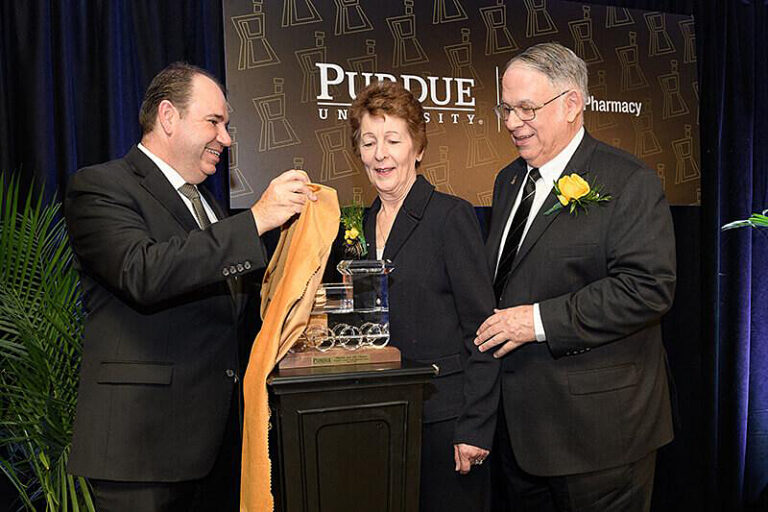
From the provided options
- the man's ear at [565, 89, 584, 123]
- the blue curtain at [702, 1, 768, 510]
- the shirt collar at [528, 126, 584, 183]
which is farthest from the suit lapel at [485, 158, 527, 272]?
the blue curtain at [702, 1, 768, 510]

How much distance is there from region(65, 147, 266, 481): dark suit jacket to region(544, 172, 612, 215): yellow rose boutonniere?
2.75 feet

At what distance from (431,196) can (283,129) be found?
142 cm

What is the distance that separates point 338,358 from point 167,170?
0.83m

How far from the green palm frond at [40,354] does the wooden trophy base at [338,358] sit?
4.10 ft

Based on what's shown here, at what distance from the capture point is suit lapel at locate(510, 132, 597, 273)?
2125 mm

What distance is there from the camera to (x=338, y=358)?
1.77m

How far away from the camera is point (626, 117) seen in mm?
4195

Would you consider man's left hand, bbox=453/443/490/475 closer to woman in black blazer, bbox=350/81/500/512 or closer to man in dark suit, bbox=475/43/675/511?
woman in black blazer, bbox=350/81/500/512

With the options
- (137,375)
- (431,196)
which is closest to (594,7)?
(431,196)

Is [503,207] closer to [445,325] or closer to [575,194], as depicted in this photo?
[575,194]

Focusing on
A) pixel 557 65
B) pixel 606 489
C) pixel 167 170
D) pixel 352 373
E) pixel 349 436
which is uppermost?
pixel 557 65

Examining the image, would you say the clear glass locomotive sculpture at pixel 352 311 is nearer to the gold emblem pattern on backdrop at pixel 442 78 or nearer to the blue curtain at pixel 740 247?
the gold emblem pattern on backdrop at pixel 442 78

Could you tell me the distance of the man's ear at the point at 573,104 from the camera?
87.1 inches

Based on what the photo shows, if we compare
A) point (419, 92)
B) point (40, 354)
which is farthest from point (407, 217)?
point (419, 92)
